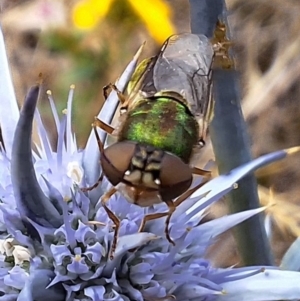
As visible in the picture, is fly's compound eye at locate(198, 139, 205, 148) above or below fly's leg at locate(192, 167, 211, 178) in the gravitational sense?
above

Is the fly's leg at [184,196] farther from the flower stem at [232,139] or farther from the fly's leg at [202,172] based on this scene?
the flower stem at [232,139]

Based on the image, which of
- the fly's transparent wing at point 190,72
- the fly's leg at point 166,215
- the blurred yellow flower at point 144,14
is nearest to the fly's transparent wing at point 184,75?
the fly's transparent wing at point 190,72

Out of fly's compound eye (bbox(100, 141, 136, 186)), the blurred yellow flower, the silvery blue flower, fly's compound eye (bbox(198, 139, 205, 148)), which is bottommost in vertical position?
the silvery blue flower

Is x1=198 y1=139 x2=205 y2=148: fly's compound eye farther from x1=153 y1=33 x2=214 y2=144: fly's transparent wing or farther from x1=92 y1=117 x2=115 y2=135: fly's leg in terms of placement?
x1=92 y1=117 x2=115 y2=135: fly's leg

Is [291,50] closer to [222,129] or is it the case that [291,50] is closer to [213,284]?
[222,129]

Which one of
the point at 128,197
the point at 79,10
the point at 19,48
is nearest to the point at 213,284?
the point at 128,197

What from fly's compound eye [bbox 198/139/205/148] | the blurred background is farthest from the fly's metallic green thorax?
the blurred background

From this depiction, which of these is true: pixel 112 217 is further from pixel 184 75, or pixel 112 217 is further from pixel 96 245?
pixel 184 75
